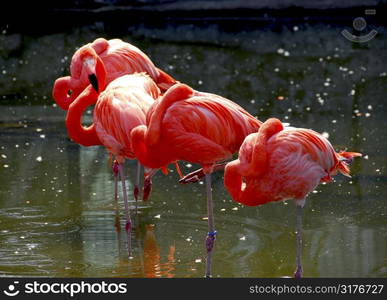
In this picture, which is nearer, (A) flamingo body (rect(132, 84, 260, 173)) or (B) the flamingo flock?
(B) the flamingo flock

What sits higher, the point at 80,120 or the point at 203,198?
the point at 80,120

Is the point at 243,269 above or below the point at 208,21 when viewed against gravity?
below

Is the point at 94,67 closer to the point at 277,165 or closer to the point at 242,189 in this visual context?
the point at 242,189

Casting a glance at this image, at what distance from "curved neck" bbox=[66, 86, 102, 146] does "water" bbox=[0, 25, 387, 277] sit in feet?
1.50

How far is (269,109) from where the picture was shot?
8.13 metres

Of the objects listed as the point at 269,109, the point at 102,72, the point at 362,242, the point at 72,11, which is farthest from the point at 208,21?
the point at 362,242

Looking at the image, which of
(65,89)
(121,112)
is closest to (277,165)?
(121,112)

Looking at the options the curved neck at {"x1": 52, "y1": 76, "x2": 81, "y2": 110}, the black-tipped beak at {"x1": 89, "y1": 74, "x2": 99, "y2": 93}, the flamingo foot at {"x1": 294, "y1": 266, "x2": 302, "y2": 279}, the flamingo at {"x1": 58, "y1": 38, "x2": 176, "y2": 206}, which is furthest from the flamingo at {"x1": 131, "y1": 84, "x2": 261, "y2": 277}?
the curved neck at {"x1": 52, "y1": 76, "x2": 81, "y2": 110}

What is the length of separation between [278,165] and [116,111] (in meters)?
1.09

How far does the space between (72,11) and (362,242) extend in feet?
31.4

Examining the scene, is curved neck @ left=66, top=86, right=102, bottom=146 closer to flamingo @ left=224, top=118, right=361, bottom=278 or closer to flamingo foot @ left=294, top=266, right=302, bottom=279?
flamingo @ left=224, top=118, right=361, bottom=278

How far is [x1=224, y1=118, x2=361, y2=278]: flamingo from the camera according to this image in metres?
4.16

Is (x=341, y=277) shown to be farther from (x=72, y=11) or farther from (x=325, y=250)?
(x=72, y=11)

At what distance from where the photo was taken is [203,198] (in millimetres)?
5676
